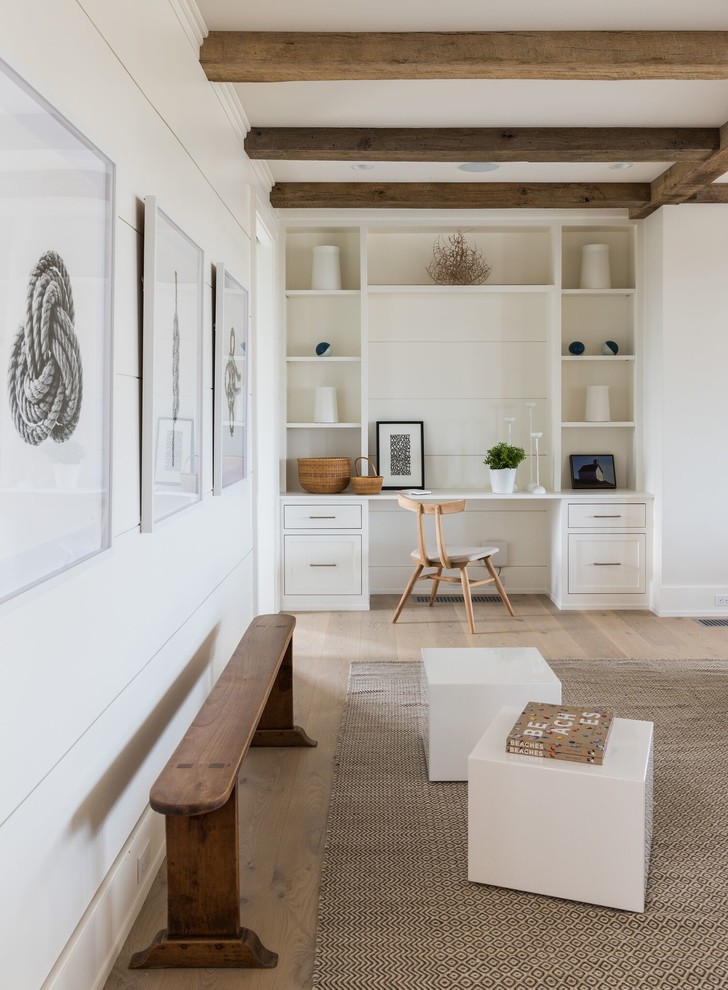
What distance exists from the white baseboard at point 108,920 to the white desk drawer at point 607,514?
3.77 metres

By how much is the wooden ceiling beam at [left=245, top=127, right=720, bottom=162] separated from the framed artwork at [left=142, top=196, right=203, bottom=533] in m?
1.68

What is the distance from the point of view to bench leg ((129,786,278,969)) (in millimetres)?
1938

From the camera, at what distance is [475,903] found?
2.18m

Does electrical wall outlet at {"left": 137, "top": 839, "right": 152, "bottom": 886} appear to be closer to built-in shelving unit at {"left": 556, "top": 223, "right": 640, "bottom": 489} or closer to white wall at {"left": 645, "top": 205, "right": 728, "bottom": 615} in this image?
white wall at {"left": 645, "top": 205, "right": 728, "bottom": 615}

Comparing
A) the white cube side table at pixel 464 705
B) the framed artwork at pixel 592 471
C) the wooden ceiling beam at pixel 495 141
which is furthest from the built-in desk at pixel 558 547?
the white cube side table at pixel 464 705

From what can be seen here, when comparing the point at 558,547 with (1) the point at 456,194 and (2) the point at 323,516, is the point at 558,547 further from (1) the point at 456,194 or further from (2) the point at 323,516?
(1) the point at 456,194

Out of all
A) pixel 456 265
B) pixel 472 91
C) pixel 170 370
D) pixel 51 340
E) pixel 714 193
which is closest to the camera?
pixel 51 340

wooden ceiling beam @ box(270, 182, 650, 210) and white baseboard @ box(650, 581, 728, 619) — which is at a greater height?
wooden ceiling beam @ box(270, 182, 650, 210)

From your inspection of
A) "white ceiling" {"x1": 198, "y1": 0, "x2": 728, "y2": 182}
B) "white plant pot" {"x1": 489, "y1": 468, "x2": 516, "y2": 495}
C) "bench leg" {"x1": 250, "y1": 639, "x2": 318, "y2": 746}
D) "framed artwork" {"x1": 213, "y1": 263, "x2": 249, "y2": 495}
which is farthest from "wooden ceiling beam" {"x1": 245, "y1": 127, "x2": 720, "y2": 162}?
"bench leg" {"x1": 250, "y1": 639, "x2": 318, "y2": 746}

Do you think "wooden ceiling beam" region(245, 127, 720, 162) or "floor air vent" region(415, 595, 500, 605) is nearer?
"wooden ceiling beam" region(245, 127, 720, 162)

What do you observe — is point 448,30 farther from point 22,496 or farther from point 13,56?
point 22,496

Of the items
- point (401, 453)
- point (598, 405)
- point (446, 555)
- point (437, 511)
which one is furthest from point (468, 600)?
point (598, 405)

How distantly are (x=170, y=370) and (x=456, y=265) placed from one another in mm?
3855

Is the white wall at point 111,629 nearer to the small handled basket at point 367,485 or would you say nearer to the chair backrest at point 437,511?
the chair backrest at point 437,511
